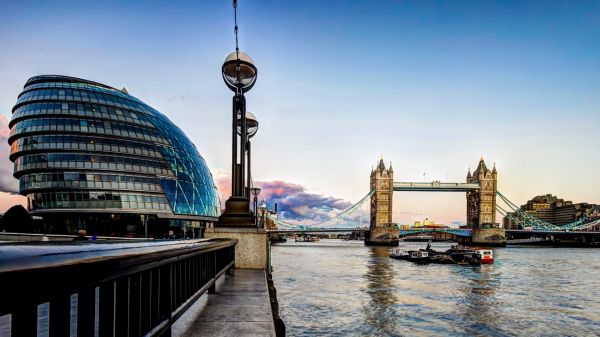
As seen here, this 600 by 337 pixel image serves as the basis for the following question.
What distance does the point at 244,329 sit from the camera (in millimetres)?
5000

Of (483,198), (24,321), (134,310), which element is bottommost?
(483,198)

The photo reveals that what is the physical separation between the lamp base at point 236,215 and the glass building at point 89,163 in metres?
51.4

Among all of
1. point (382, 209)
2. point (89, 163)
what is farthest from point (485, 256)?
point (382, 209)

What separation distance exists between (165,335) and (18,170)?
2833 inches

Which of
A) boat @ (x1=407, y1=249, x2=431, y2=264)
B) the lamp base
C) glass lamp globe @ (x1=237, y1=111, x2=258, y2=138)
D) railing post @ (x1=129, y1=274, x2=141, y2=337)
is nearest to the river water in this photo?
the lamp base

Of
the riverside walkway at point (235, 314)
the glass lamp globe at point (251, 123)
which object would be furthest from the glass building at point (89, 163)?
the riverside walkway at point (235, 314)

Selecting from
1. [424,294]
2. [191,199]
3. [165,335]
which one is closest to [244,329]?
[165,335]

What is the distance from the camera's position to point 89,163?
59.1 m

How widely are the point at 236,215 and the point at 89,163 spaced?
54962mm

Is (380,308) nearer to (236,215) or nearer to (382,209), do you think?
(236,215)

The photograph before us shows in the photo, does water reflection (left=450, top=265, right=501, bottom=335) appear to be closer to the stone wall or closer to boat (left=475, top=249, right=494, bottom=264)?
the stone wall

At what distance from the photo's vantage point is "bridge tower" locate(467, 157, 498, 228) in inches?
5374

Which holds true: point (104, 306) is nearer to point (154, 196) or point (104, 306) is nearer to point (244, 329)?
point (244, 329)

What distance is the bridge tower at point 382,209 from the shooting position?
368ft
